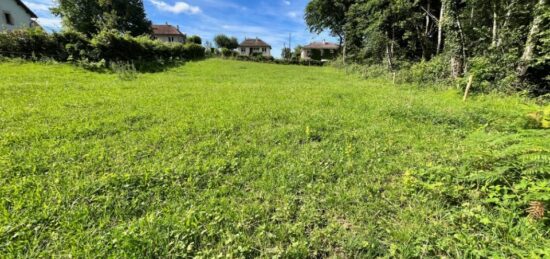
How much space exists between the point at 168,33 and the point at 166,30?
1.12 meters

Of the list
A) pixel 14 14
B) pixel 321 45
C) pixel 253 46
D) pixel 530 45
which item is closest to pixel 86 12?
pixel 14 14

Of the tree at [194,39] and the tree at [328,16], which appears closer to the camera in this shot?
the tree at [328,16]

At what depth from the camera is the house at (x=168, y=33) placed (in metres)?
51.7

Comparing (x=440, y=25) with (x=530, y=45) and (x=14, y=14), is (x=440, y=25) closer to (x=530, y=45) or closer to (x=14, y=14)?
(x=530, y=45)

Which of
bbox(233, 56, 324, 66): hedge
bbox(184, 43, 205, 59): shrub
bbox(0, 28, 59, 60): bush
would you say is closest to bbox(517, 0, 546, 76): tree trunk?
bbox(0, 28, 59, 60): bush

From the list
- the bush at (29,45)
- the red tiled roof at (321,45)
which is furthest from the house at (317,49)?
the bush at (29,45)

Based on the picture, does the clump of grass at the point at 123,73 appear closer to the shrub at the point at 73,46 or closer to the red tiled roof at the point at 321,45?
the shrub at the point at 73,46

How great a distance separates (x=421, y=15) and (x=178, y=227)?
812 inches

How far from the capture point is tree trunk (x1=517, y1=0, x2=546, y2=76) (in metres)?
8.20

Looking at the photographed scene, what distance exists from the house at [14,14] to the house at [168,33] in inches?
1132

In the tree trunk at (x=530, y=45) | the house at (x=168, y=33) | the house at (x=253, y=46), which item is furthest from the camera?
the house at (x=253, y=46)

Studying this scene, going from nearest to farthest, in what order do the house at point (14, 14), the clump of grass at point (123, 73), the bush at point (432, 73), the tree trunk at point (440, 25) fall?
the clump of grass at point (123, 73), the bush at point (432, 73), the tree trunk at point (440, 25), the house at point (14, 14)

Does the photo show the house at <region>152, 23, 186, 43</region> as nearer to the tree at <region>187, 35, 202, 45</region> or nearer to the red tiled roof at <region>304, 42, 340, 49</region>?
the tree at <region>187, 35, 202, 45</region>

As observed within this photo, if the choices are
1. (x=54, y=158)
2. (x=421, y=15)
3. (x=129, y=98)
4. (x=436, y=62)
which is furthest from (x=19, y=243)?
(x=421, y=15)
